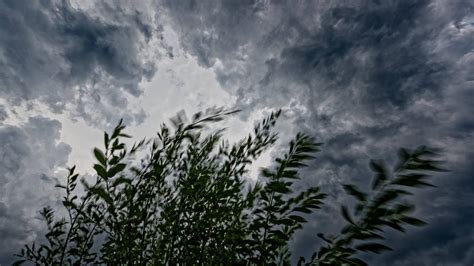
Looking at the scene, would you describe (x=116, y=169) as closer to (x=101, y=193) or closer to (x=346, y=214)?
(x=101, y=193)

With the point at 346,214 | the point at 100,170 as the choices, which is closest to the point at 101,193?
the point at 100,170

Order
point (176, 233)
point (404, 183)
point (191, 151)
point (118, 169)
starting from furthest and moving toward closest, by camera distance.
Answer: point (191, 151), point (176, 233), point (118, 169), point (404, 183)

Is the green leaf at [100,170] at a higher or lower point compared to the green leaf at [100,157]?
lower

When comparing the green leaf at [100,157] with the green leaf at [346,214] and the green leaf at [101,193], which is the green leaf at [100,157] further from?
the green leaf at [346,214]

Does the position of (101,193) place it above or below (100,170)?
below

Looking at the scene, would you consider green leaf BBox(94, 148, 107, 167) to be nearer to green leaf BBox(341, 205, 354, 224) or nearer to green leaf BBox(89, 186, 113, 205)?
green leaf BBox(89, 186, 113, 205)

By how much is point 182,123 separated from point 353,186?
146 cm

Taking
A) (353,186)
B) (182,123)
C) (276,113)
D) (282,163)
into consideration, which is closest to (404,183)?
(353,186)

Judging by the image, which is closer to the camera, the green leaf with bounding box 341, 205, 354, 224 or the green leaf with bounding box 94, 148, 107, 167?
the green leaf with bounding box 341, 205, 354, 224

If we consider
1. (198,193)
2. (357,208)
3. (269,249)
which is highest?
(198,193)

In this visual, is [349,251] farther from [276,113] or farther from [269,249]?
[276,113]

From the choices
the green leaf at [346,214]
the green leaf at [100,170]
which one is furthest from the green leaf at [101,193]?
the green leaf at [346,214]

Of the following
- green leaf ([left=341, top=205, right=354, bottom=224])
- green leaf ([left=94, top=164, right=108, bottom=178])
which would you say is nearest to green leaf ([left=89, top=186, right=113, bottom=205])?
green leaf ([left=94, top=164, right=108, bottom=178])

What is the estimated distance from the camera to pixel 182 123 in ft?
Result: 7.66
